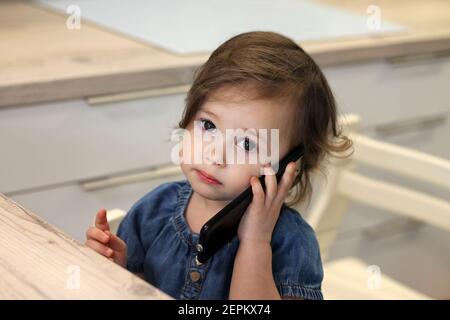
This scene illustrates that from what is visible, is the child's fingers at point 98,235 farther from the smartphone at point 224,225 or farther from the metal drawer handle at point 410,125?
the metal drawer handle at point 410,125

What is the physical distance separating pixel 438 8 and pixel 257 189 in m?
1.63

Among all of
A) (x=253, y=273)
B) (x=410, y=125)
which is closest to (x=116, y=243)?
(x=253, y=273)

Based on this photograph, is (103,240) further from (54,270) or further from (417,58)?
(417,58)

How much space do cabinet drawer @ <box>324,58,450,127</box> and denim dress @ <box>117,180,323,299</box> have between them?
835 mm

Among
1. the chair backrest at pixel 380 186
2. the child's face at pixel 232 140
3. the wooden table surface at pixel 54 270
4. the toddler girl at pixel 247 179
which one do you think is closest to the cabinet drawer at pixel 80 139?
the chair backrest at pixel 380 186

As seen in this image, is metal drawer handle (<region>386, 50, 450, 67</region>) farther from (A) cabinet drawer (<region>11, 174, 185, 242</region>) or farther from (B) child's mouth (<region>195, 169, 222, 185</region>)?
(B) child's mouth (<region>195, 169, 222, 185</region>)

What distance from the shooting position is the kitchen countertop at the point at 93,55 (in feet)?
4.42

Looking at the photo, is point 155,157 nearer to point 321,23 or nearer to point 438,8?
point 321,23

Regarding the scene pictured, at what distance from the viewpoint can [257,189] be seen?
2.71ft

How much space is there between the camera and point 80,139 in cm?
143

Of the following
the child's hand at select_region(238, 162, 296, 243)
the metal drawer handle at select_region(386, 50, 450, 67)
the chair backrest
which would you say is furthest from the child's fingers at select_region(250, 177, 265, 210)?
the metal drawer handle at select_region(386, 50, 450, 67)

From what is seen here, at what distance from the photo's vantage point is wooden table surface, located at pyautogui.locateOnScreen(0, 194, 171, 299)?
23.0 inches

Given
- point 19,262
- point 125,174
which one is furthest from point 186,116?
point 125,174
